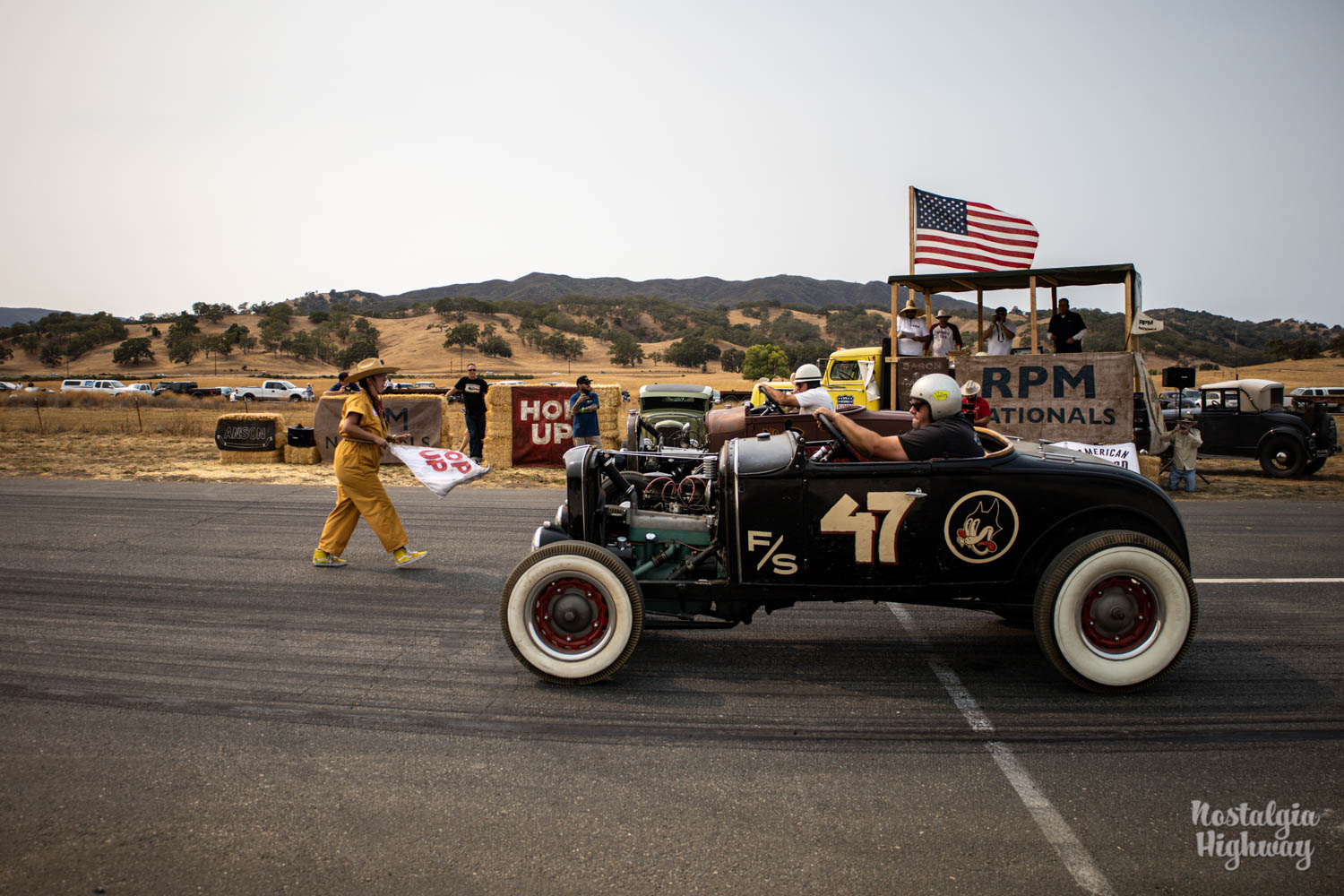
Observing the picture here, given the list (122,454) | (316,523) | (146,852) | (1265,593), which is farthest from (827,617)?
(122,454)

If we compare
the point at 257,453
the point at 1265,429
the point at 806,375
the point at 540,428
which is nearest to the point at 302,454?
the point at 257,453

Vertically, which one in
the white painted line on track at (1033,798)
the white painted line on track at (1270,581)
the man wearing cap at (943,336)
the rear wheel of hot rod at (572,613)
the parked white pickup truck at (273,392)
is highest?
the man wearing cap at (943,336)

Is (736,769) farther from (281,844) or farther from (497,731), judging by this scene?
(281,844)

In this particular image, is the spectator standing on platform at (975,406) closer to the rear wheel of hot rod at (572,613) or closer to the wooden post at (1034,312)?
the wooden post at (1034,312)

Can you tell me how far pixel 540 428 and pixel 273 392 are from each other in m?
40.7

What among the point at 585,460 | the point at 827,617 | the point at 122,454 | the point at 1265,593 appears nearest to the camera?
the point at 585,460

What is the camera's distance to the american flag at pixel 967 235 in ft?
46.0

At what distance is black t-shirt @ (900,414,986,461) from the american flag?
10327 millimetres

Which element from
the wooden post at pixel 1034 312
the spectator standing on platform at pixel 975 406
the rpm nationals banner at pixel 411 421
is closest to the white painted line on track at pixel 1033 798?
the spectator standing on platform at pixel 975 406

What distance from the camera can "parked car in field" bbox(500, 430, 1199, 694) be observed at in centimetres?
435

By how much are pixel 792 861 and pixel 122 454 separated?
18.7 meters

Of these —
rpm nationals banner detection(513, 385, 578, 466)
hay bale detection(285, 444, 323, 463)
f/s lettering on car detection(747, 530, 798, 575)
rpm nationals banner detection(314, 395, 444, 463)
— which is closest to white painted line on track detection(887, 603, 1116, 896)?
f/s lettering on car detection(747, 530, 798, 575)

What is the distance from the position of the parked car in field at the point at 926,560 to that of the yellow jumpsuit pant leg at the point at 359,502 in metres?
3.08

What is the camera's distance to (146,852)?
3.02 m
